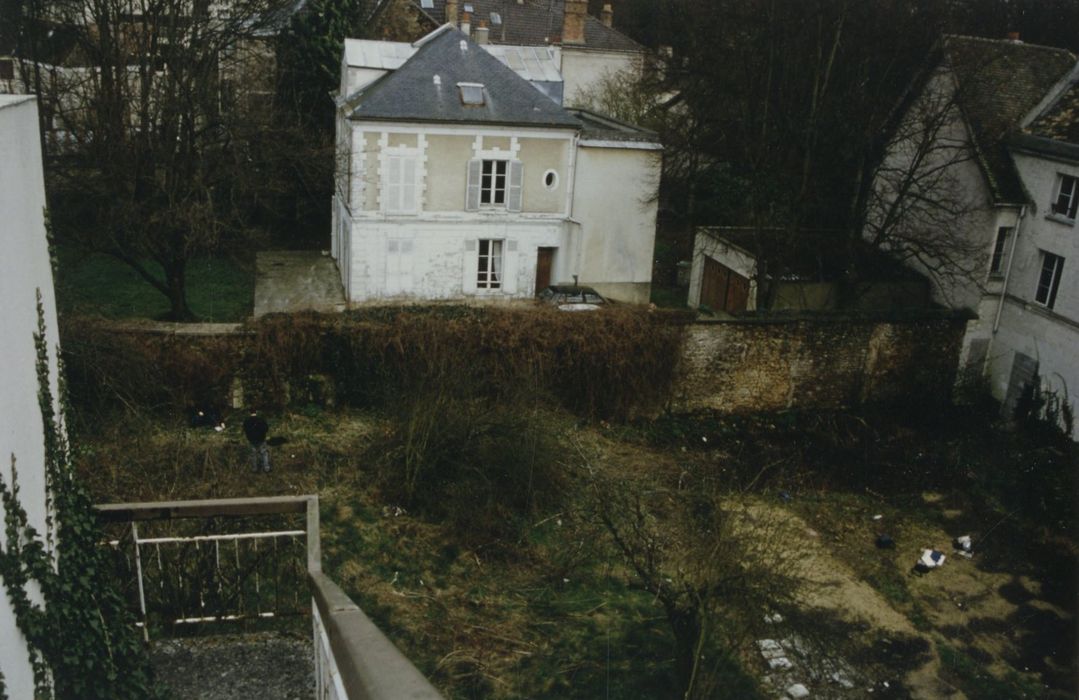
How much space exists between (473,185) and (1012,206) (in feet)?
41.6

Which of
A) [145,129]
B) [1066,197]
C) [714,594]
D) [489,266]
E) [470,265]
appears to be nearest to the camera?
[714,594]

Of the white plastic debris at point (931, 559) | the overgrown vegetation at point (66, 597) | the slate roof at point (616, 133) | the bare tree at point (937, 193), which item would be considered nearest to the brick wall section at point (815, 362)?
the bare tree at point (937, 193)

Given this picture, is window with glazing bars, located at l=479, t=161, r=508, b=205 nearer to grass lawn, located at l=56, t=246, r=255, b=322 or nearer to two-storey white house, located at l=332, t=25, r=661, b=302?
two-storey white house, located at l=332, t=25, r=661, b=302

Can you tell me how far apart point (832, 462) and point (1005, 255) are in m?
7.37

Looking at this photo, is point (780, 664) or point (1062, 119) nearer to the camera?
point (780, 664)

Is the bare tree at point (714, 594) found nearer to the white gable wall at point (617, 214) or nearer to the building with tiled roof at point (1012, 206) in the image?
the building with tiled roof at point (1012, 206)

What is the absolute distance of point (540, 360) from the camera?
708 inches

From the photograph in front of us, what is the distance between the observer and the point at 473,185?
2306cm

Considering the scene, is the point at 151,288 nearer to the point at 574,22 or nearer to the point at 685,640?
→ the point at 685,640

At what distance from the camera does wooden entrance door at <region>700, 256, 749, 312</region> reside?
23.3 metres

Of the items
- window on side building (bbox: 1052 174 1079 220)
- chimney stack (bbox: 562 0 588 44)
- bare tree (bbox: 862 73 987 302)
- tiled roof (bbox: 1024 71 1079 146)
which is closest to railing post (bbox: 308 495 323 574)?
bare tree (bbox: 862 73 987 302)

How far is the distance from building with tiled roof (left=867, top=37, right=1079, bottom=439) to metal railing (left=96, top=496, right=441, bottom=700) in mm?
16817

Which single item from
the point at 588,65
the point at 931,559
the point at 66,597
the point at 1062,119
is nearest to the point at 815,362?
the point at 931,559

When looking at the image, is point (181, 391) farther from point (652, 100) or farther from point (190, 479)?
point (652, 100)
